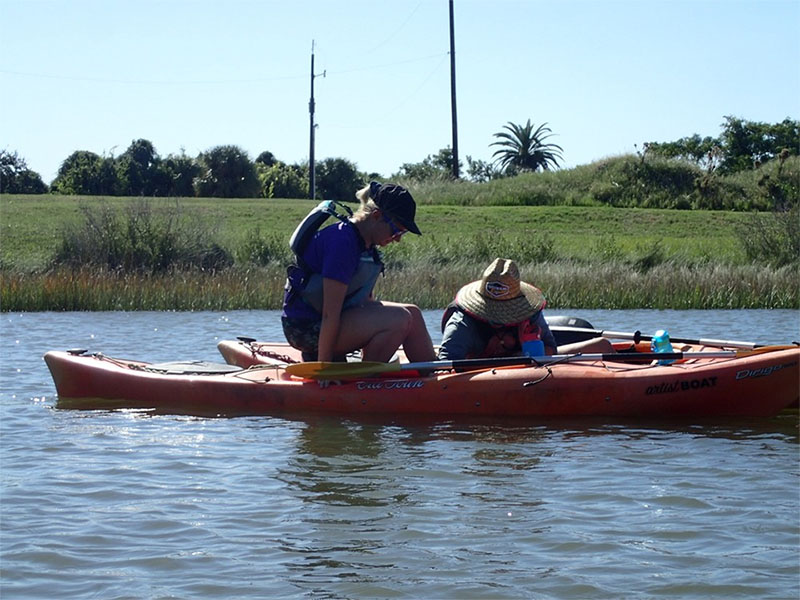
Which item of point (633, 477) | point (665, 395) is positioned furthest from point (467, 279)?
point (633, 477)

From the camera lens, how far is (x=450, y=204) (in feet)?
109

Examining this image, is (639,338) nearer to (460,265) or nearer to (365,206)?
(365,206)

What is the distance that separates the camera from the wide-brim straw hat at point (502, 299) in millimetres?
7463

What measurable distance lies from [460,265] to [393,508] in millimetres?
13447

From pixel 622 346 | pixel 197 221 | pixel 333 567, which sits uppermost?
pixel 197 221

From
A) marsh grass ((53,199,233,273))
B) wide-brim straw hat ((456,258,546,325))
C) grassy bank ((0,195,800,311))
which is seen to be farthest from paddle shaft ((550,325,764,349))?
marsh grass ((53,199,233,273))

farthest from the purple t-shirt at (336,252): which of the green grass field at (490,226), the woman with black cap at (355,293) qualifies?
the green grass field at (490,226)

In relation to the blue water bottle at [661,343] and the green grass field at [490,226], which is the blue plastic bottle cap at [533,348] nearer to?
the blue water bottle at [661,343]

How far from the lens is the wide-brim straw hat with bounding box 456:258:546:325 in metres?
7.46

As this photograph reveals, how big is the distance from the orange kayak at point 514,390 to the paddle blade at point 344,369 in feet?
0.40

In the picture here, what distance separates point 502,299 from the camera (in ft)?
24.6

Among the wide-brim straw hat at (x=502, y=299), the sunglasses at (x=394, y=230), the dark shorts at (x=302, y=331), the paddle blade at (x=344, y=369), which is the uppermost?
the sunglasses at (x=394, y=230)

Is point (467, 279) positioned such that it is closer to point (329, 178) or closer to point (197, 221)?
point (197, 221)

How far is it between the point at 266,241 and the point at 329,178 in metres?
28.9
